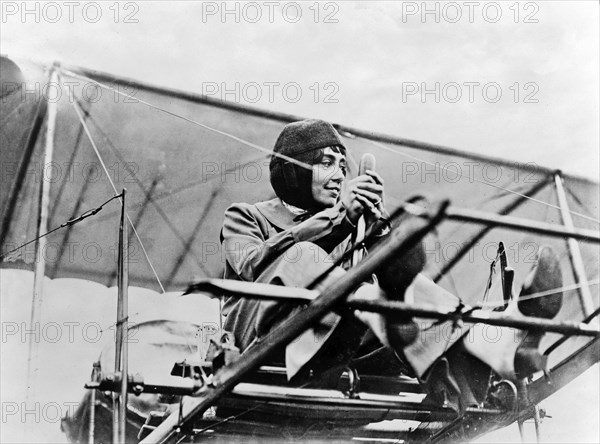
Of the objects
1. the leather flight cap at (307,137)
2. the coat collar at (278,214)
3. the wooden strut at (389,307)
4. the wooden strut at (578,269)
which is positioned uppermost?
the leather flight cap at (307,137)

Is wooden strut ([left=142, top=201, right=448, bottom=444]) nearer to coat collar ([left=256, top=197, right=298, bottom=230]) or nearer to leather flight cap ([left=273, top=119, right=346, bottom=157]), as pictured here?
coat collar ([left=256, top=197, right=298, bottom=230])

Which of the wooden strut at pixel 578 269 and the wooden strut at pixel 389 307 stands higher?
the wooden strut at pixel 578 269

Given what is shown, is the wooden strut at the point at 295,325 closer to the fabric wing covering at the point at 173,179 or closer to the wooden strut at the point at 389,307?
the wooden strut at the point at 389,307

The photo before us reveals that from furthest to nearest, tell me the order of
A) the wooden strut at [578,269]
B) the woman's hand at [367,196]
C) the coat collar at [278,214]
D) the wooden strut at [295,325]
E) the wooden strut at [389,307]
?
1. the coat collar at [278,214]
2. the wooden strut at [578,269]
3. the woman's hand at [367,196]
4. the wooden strut at [389,307]
5. the wooden strut at [295,325]

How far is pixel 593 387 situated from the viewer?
196 inches

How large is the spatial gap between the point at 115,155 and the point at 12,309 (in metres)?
1.21

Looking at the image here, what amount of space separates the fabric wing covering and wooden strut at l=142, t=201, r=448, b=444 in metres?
1.42

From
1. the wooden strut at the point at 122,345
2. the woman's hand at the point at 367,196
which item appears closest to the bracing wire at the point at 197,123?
the wooden strut at the point at 122,345

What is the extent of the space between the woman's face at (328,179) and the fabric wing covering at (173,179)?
13cm

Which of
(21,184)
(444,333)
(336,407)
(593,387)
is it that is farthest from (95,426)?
(593,387)

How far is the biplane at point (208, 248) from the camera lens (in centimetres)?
420

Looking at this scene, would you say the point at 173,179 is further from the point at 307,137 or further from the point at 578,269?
the point at 578,269

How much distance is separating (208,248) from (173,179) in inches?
21.0

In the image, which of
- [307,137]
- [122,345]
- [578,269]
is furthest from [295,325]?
[578,269]
